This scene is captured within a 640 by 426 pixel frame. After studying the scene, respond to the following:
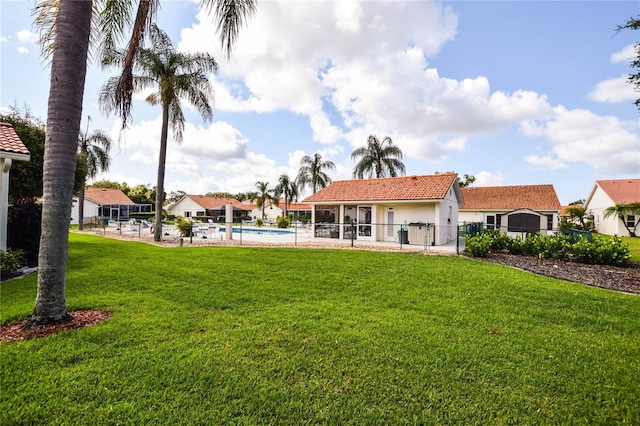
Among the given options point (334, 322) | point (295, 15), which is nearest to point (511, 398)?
point (334, 322)

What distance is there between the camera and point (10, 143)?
28.1 ft

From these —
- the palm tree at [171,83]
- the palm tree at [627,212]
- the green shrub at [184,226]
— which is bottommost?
the green shrub at [184,226]

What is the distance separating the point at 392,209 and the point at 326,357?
52.3ft

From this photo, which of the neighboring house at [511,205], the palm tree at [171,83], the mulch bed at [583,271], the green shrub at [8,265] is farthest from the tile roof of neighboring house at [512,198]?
the green shrub at [8,265]

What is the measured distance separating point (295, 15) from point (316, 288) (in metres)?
7.92

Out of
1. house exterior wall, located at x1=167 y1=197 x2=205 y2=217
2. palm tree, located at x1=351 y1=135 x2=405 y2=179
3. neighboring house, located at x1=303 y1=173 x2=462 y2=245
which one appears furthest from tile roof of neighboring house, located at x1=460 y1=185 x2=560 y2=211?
house exterior wall, located at x1=167 y1=197 x2=205 y2=217

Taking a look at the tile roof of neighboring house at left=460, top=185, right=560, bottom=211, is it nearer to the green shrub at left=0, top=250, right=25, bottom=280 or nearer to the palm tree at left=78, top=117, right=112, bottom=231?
the green shrub at left=0, top=250, right=25, bottom=280

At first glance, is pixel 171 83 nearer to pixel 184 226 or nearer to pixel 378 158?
pixel 184 226

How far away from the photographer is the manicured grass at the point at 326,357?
275cm

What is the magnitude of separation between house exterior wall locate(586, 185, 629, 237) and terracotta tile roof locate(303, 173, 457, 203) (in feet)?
73.9

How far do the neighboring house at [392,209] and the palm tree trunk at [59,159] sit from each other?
42.0 ft

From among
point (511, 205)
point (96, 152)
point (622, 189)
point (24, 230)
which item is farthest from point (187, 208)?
point (622, 189)

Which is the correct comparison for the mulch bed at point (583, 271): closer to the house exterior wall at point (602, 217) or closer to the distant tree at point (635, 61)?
the distant tree at point (635, 61)

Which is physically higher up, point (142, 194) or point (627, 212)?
point (142, 194)
